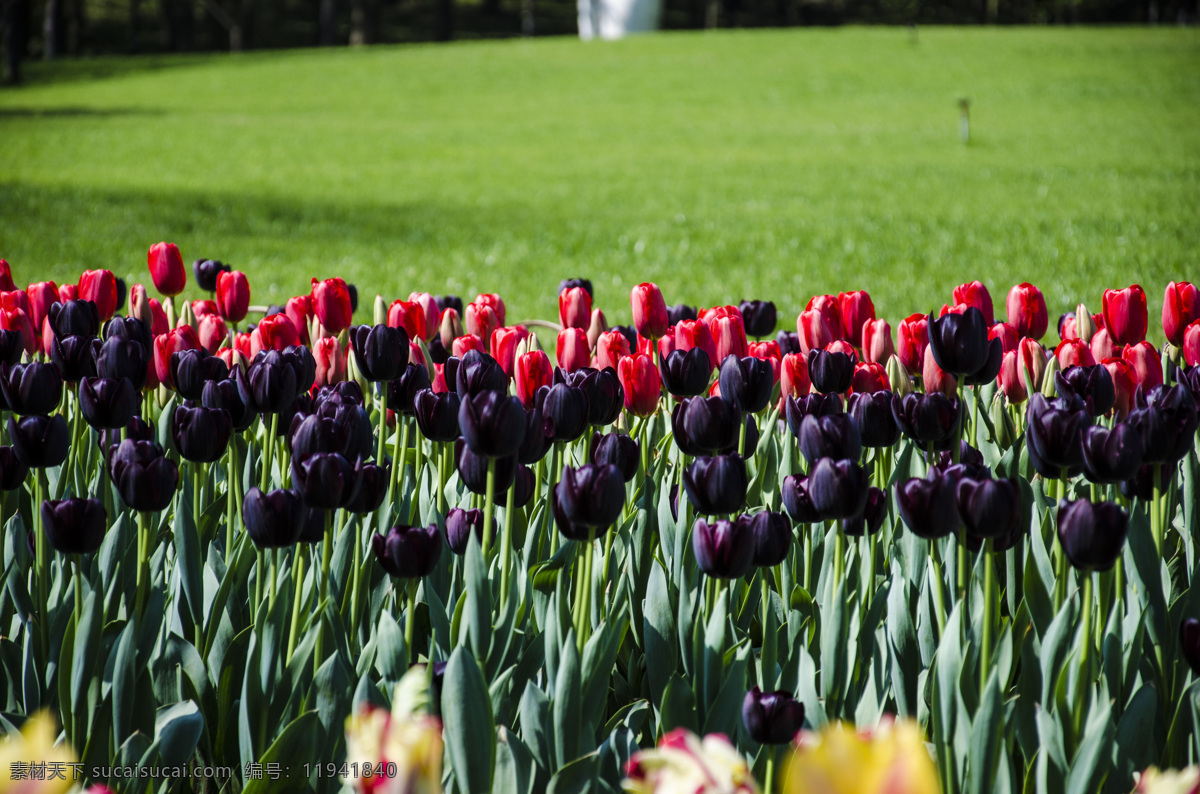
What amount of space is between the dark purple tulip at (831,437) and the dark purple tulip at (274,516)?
710mm

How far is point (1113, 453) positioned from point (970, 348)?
39 cm

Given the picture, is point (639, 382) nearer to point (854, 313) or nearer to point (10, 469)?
point (854, 313)

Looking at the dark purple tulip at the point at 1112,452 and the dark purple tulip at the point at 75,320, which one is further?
the dark purple tulip at the point at 75,320

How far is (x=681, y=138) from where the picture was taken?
59.4ft

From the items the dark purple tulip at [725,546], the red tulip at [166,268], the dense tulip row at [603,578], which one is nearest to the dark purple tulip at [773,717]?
the dense tulip row at [603,578]

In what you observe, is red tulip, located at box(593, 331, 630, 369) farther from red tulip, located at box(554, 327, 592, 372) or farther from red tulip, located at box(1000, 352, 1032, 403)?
red tulip, located at box(1000, 352, 1032, 403)

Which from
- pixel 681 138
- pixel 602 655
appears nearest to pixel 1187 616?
pixel 602 655

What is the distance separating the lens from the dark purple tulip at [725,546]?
1.28m

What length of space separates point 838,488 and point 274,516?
28.3 inches

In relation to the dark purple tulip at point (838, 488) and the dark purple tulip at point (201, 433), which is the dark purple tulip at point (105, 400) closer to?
the dark purple tulip at point (201, 433)

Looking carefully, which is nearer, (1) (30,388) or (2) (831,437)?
(2) (831,437)

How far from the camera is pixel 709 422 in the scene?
5.10ft

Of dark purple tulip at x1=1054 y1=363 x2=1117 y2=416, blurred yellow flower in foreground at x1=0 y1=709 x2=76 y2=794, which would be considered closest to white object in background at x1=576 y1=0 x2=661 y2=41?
dark purple tulip at x1=1054 y1=363 x2=1117 y2=416

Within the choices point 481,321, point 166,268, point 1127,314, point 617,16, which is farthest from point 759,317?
point 617,16
